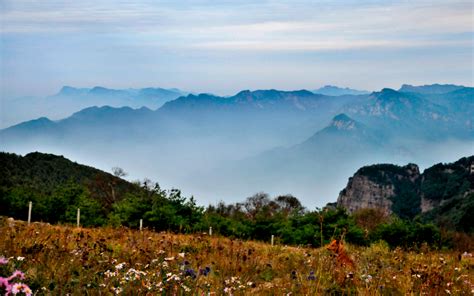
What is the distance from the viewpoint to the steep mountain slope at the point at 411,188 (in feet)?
392

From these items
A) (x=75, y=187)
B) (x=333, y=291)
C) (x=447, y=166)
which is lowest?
(x=333, y=291)

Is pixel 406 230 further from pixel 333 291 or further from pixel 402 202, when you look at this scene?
pixel 402 202

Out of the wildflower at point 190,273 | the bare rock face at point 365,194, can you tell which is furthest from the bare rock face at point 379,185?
the wildflower at point 190,273

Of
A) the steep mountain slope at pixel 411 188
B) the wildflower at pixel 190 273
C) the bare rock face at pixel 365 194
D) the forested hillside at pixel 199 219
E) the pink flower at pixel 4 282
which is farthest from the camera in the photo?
the bare rock face at pixel 365 194

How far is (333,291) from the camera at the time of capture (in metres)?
5.89

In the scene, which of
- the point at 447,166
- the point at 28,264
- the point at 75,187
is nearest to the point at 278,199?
the point at 75,187

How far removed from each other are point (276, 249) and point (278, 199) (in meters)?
65.3

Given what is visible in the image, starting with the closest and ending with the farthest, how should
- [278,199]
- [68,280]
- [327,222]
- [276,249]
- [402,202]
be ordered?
[68,280] → [276,249] → [327,222] → [278,199] → [402,202]

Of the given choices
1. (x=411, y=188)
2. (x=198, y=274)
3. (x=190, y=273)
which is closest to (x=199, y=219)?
(x=198, y=274)

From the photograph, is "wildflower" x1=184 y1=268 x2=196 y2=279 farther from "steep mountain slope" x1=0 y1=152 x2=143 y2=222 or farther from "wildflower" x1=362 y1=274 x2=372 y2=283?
"steep mountain slope" x1=0 y1=152 x2=143 y2=222

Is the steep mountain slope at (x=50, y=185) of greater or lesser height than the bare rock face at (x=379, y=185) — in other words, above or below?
below

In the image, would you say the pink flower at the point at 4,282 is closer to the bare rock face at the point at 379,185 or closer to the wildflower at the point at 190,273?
the wildflower at the point at 190,273

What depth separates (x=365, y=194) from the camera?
164 m

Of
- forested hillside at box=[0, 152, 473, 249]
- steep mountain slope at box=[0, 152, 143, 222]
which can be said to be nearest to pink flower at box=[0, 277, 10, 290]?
forested hillside at box=[0, 152, 473, 249]
